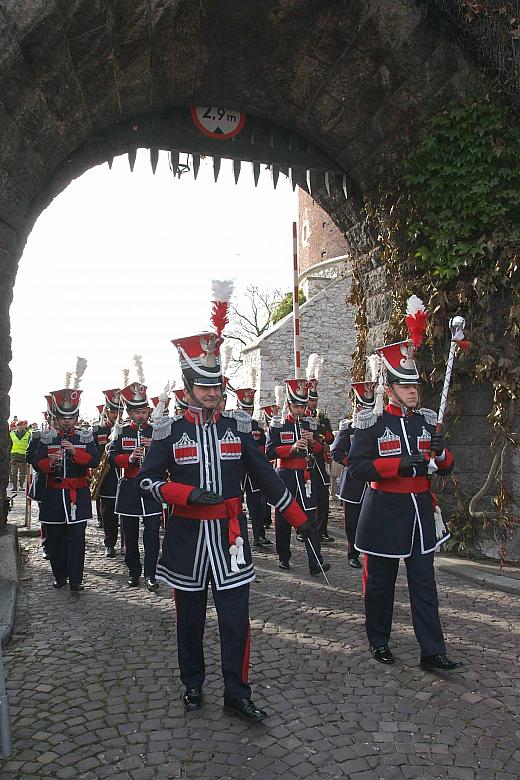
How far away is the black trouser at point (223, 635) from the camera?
3676 millimetres

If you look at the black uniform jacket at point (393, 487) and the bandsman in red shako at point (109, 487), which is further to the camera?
the bandsman in red shako at point (109, 487)

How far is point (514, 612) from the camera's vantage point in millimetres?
5562

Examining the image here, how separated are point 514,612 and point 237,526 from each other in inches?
121

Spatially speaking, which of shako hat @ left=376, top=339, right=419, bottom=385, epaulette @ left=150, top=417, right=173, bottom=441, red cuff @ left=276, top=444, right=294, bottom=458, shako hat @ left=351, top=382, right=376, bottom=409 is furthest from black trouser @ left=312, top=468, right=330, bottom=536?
epaulette @ left=150, top=417, right=173, bottom=441

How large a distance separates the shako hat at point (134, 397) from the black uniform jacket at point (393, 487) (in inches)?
141

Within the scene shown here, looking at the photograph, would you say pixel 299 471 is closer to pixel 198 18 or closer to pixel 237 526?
pixel 237 526

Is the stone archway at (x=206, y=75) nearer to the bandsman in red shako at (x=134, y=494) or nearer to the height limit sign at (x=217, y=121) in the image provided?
the height limit sign at (x=217, y=121)

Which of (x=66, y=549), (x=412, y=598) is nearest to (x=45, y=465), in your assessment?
(x=66, y=549)

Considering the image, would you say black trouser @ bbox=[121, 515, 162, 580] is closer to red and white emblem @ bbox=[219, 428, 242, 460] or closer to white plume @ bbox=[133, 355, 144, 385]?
white plume @ bbox=[133, 355, 144, 385]

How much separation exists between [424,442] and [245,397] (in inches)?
253

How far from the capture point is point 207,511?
12.7 feet

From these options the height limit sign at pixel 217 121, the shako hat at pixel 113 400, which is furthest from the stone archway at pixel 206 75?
the shako hat at pixel 113 400

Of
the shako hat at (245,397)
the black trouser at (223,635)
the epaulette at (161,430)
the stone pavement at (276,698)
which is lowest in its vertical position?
the stone pavement at (276,698)

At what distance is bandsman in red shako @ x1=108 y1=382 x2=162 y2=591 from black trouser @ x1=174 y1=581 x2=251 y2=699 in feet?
7.85
